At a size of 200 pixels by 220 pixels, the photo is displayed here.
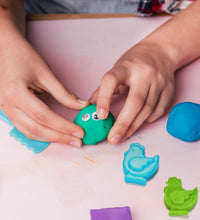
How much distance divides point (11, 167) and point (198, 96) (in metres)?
0.45

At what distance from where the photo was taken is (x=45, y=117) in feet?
2.07

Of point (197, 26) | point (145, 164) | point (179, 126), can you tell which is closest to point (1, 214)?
point (145, 164)

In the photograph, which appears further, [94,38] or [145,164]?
[94,38]

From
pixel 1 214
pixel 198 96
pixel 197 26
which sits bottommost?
pixel 1 214

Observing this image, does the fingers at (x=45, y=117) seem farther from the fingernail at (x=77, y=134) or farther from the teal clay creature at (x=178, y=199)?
the teal clay creature at (x=178, y=199)

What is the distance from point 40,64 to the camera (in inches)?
26.9

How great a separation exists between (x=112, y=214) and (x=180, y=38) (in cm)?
49

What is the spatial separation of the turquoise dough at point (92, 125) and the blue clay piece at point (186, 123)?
0.44ft

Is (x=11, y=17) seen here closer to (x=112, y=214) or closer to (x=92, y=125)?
(x=92, y=125)

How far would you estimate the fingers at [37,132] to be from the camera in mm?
637

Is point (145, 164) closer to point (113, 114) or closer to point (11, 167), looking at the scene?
point (113, 114)

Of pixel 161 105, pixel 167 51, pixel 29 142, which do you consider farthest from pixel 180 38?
pixel 29 142

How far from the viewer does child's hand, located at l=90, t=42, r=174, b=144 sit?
624 mm

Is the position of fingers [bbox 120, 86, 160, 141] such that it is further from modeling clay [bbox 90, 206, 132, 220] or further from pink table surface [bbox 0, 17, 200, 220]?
modeling clay [bbox 90, 206, 132, 220]
